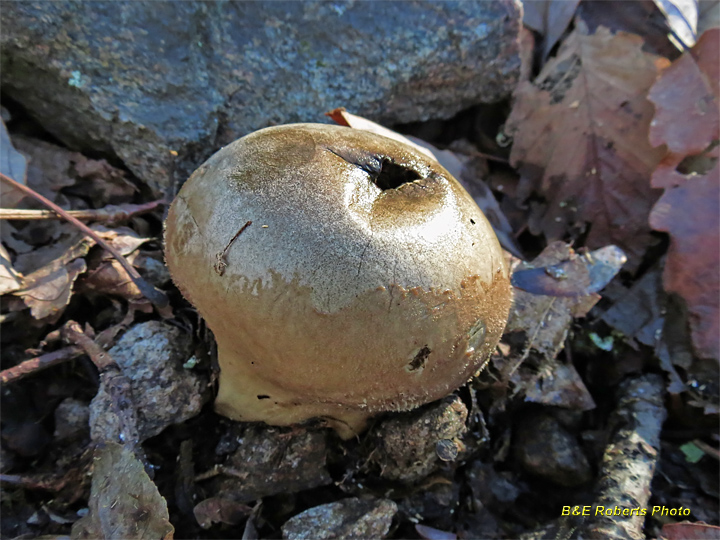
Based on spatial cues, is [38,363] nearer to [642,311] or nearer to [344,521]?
[344,521]

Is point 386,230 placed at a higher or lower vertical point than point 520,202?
higher

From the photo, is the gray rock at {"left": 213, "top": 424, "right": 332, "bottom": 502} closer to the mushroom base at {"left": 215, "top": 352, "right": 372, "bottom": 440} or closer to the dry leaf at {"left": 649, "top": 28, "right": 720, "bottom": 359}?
the mushroom base at {"left": 215, "top": 352, "right": 372, "bottom": 440}

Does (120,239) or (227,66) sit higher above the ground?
(227,66)

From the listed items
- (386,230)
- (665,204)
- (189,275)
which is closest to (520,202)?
(665,204)

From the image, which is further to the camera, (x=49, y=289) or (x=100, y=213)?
(x=100, y=213)

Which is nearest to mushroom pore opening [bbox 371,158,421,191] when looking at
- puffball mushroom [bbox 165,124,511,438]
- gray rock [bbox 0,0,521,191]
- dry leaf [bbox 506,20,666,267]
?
puffball mushroom [bbox 165,124,511,438]

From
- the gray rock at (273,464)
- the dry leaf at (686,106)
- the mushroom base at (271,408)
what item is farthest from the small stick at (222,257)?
the dry leaf at (686,106)

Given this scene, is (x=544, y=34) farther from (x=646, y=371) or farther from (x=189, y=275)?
(x=189, y=275)

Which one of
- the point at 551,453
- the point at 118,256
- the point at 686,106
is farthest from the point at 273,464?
the point at 686,106
